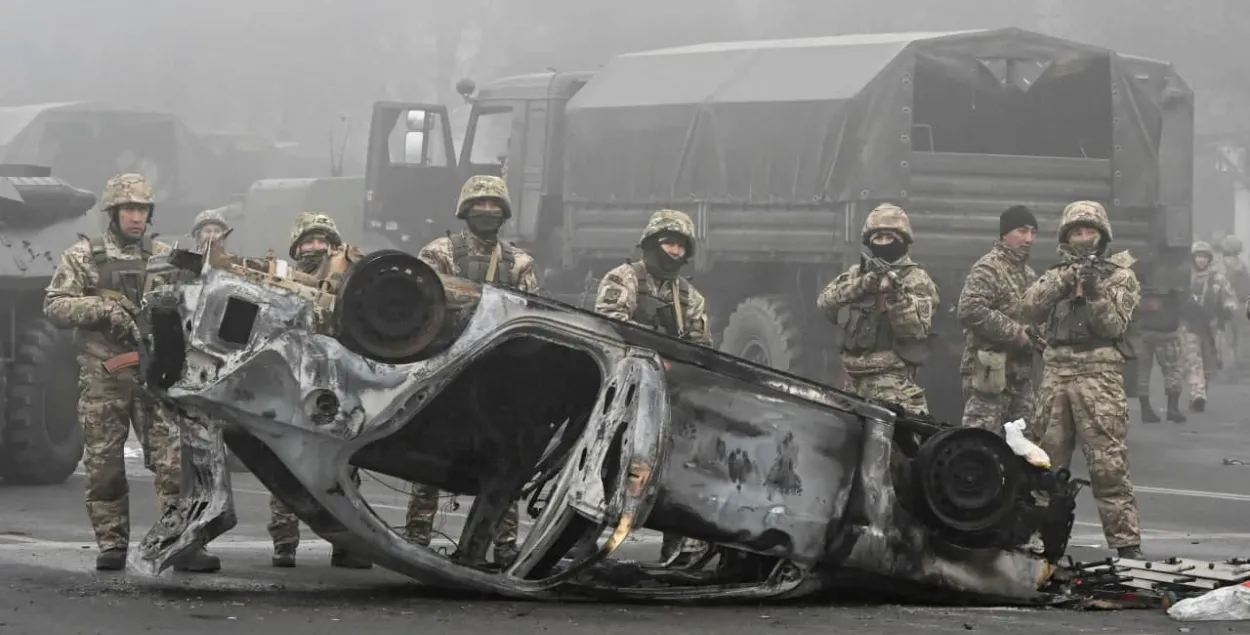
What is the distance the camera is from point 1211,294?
23500mm

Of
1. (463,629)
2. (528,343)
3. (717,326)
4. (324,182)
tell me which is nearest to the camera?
(463,629)

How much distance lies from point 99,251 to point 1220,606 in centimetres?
499

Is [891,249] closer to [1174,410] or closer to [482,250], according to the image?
[482,250]

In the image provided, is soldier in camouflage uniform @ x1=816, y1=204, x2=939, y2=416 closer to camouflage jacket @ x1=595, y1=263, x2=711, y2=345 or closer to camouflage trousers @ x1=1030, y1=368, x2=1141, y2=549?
camouflage trousers @ x1=1030, y1=368, x2=1141, y2=549

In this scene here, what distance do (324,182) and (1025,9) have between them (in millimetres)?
18715

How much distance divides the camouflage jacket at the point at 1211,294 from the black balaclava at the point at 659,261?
46.5 feet

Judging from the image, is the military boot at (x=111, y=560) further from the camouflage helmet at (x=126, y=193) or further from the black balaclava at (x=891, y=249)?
the black balaclava at (x=891, y=249)

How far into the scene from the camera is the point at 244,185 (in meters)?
37.3

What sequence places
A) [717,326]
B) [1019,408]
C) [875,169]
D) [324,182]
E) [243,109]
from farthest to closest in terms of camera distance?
[243,109] < [324,182] < [717,326] < [875,169] < [1019,408]

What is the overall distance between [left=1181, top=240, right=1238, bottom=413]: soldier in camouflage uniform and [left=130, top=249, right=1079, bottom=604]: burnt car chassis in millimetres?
14996

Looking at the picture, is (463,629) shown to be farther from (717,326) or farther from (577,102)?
(577,102)

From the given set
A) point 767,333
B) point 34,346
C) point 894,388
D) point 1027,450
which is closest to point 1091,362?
point 894,388

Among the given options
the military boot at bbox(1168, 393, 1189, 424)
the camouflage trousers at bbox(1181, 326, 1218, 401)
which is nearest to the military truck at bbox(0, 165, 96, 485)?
the military boot at bbox(1168, 393, 1189, 424)

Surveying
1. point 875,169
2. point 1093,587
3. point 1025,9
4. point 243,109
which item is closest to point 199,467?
point 1093,587
